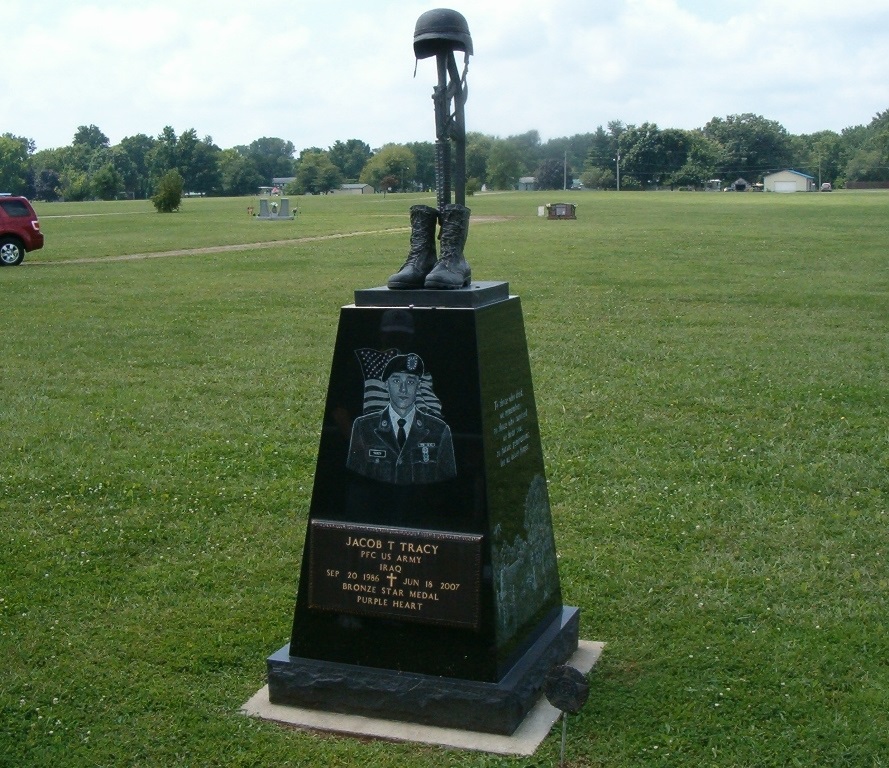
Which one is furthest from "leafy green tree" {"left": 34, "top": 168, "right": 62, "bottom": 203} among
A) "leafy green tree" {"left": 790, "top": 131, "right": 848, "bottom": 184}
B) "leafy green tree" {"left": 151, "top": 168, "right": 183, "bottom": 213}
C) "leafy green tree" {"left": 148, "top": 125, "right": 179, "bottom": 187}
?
"leafy green tree" {"left": 790, "top": 131, "right": 848, "bottom": 184}

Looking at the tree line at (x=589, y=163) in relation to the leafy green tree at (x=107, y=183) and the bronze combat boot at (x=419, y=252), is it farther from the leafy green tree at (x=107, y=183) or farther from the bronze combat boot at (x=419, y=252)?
the bronze combat boot at (x=419, y=252)

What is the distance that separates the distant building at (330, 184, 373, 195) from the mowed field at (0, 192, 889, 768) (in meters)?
77.1

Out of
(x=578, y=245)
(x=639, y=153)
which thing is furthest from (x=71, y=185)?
(x=578, y=245)

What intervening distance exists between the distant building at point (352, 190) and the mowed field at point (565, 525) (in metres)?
77.1

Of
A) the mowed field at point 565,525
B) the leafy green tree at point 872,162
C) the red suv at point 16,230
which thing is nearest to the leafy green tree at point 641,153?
the leafy green tree at point 872,162

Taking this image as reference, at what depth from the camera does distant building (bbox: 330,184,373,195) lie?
9312cm

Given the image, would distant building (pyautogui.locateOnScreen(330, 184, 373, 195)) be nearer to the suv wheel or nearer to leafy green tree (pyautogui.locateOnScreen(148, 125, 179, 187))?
leafy green tree (pyautogui.locateOnScreen(148, 125, 179, 187))

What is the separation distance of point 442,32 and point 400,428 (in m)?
1.63

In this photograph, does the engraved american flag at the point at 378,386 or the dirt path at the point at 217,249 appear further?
the dirt path at the point at 217,249

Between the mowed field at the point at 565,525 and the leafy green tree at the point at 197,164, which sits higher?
the leafy green tree at the point at 197,164

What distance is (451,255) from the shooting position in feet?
15.8

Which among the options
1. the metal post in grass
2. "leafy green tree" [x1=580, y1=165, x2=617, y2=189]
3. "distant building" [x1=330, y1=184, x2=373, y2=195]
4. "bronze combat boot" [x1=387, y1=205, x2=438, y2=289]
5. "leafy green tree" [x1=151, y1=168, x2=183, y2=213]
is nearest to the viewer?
the metal post in grass

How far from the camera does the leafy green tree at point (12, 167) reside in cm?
12825

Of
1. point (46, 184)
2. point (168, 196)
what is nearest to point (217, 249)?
point (168, 196)
